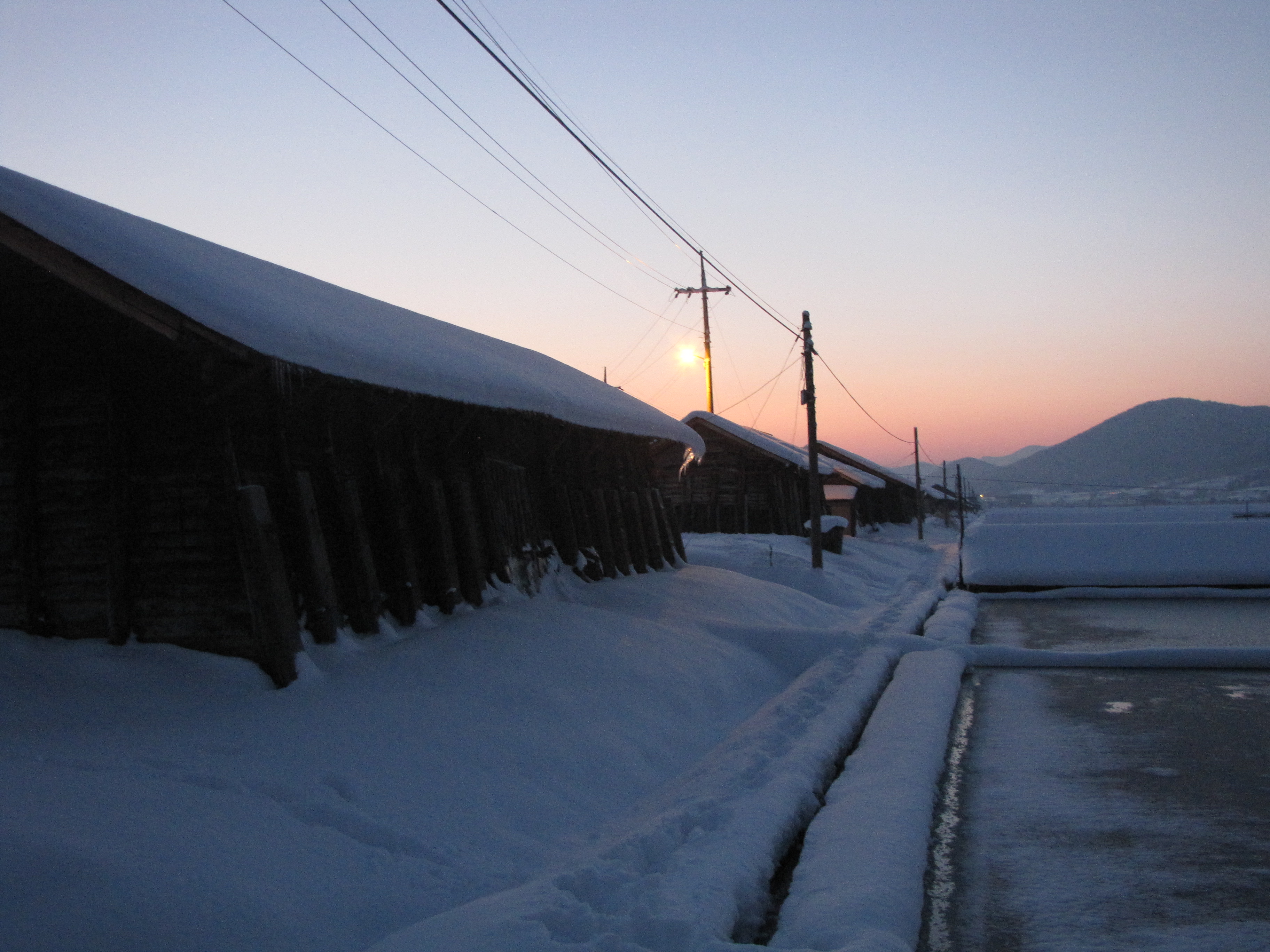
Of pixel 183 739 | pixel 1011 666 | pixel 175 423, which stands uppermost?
pixel 175 423

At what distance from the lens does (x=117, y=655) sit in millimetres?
6336

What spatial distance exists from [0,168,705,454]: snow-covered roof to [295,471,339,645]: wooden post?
3.64ft

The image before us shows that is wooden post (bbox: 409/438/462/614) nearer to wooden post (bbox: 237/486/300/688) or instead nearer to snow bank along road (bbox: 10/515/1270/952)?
snow bank along road (bbox: 10/515/1270/952)

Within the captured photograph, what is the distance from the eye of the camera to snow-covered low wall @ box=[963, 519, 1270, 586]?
19.8m

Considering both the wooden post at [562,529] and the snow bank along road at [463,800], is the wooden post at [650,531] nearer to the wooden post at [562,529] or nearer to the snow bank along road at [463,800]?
the wooden post at [562,529]

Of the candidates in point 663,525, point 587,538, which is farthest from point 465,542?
point 663,525

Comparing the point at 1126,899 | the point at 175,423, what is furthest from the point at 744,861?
the point at 175,423

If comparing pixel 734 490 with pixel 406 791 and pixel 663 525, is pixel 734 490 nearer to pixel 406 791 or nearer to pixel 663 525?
pixel 663 525

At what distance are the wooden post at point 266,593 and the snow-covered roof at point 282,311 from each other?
115cm

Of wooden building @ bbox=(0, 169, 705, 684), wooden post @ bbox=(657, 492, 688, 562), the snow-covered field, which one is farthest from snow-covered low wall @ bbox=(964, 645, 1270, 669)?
wooden building @ bbox=(0, 169, 705, 684)

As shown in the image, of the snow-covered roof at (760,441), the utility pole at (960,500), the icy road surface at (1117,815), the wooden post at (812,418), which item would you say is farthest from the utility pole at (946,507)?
the icy road surface at (1117,815)

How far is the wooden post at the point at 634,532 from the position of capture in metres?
15.7

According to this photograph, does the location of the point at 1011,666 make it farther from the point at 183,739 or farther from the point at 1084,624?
the point at 183,739

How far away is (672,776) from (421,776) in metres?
2.11
